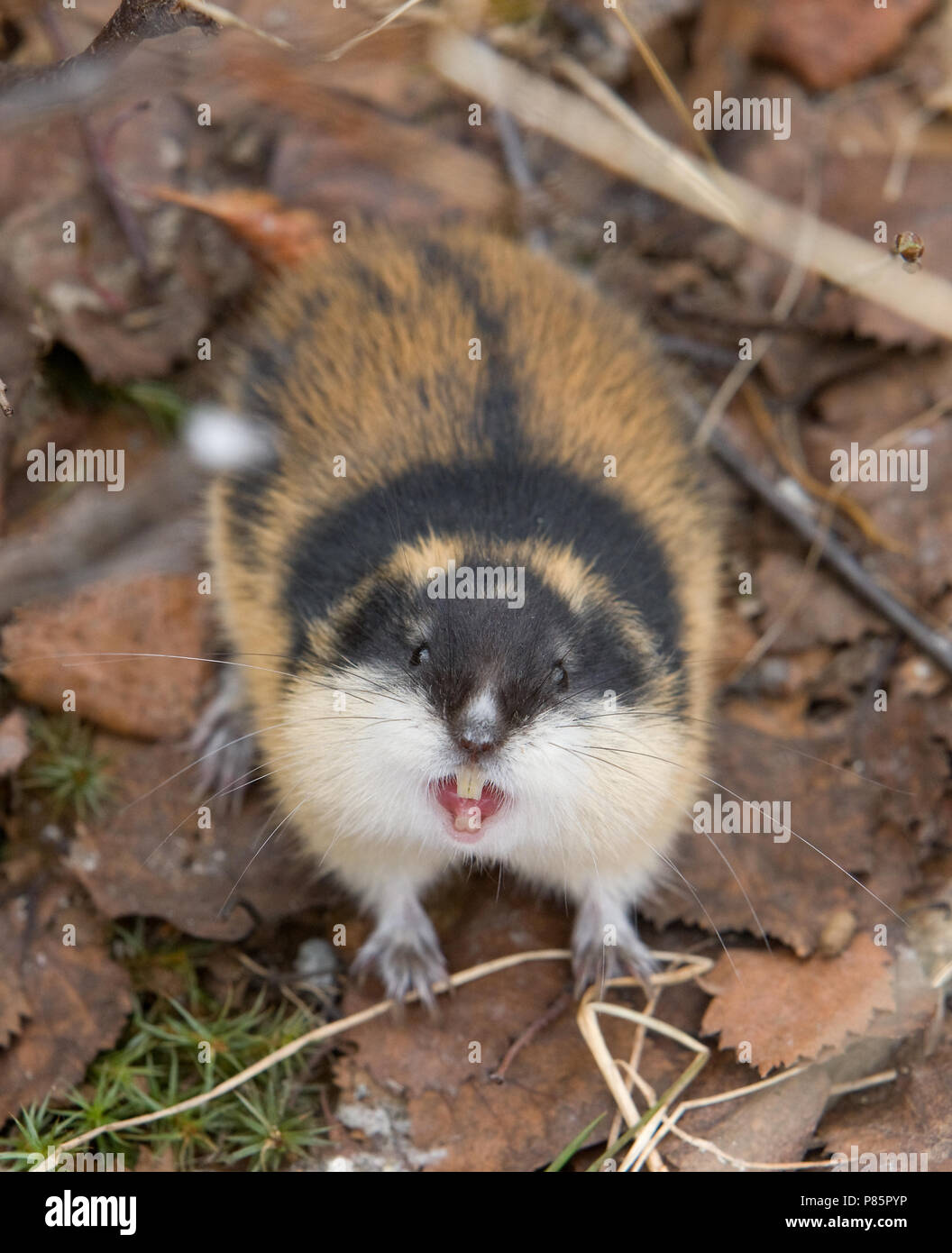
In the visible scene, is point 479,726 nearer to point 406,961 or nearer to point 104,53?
point 406,961

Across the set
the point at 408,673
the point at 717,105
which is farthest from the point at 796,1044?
the point at 717,105

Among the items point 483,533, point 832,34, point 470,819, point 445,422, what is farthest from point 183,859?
point 832,34

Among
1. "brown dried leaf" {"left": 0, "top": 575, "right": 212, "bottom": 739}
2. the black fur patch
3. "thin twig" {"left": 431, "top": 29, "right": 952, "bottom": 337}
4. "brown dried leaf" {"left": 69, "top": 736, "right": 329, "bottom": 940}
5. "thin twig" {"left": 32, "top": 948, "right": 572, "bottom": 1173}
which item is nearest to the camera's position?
the black fur patch

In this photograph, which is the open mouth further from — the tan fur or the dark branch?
the dark branch

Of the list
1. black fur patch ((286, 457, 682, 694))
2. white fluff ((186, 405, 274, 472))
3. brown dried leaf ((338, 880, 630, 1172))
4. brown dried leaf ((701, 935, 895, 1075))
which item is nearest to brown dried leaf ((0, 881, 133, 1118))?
brown dried leaf ((338, 880, 630, 1172))

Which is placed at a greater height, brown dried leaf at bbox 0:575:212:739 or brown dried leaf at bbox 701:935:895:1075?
brown dried leaf at bbox 0:575:212:739
